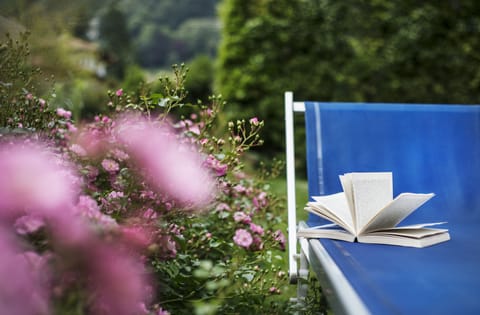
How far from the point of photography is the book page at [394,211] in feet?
4.85

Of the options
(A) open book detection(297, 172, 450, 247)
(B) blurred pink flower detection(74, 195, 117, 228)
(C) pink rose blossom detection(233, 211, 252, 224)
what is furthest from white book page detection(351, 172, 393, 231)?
(B) blurred pink flower detection(74, 195, 117, 228)

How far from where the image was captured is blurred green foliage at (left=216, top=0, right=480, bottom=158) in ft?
17.6

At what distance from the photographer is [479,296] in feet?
3.35

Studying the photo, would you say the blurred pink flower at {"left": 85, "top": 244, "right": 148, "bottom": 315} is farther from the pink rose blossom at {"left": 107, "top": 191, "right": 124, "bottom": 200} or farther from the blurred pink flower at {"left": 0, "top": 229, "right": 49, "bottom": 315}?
the pink rose blossom at {"left": 107, "top": 191, "right": 124, "bottom": 200}

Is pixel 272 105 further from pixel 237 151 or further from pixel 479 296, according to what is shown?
pixel 479 296

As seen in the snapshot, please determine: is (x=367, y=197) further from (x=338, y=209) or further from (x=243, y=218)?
(x=243, y=218)

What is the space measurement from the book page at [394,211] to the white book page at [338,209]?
6cm

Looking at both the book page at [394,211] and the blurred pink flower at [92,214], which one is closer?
the blurred pink flower at [92,214]

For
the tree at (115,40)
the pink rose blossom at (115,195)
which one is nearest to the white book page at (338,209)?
the pink rose blossom at (115,195)

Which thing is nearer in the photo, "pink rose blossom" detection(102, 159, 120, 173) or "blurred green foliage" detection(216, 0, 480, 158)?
"pink rose blossom" detection(102, 159, 120, 173)

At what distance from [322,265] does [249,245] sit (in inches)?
21.1

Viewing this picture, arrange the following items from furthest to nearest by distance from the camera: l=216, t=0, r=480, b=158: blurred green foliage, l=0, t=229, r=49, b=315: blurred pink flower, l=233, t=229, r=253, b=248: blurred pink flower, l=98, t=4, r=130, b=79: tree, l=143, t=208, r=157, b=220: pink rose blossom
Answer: l=98, t=4, r=130, b=79: tree
l=216, t=0, r=480, b=158: blurred green foliage
l=233, t=229, r=253, b=248: blurred pink flower
l=143, t=208, r=157, b=220: pink rose blossom
l=0, t=229, r=49, b=315: blurred pink flower

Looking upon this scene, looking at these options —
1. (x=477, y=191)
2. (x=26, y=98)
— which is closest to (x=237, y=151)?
(x=26, y=98)

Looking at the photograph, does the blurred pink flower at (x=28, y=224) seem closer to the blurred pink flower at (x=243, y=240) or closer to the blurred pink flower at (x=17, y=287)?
the blurred pink flower at (x=17, y=287)
